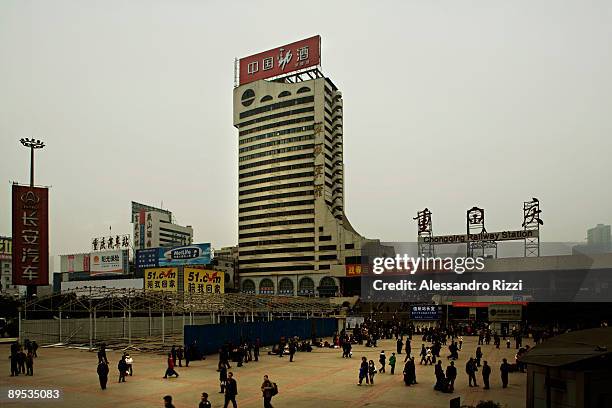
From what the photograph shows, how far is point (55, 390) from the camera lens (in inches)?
920

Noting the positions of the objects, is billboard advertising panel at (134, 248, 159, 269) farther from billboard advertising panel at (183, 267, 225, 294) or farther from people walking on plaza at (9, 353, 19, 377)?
people walking on plaza at (9, 353, 19, 377)

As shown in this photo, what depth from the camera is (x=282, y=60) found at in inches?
5423

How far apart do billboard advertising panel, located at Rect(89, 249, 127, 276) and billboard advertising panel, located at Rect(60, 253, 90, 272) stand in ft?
54.3

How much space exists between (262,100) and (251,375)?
117 meters

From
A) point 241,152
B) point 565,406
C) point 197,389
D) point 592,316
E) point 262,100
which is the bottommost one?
point 592,316

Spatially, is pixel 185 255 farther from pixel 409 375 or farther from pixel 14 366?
pixel 409 375

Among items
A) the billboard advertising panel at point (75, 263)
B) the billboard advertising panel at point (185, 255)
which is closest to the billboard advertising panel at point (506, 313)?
the billboard advertising panel at point (185, 255)

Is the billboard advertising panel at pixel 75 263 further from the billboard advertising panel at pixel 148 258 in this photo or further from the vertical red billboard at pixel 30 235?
the vertical red billboard at pixel 30 235

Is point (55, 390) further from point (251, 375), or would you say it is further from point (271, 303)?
point (271, 303)

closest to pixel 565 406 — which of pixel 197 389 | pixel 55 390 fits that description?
pixel 197 389

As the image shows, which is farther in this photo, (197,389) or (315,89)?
(315,89)

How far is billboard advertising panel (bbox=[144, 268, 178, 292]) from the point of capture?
9625 centimetres

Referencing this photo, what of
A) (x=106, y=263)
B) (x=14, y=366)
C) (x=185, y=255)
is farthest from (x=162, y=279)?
(x=14, y=366)

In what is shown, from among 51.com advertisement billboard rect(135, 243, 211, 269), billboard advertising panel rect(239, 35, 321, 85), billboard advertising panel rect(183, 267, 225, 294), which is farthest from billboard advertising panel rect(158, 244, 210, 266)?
billboard advertising panel rect(239, 35, 321, 85)
